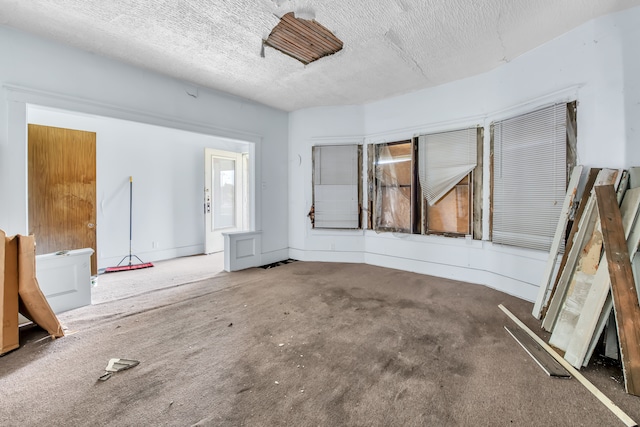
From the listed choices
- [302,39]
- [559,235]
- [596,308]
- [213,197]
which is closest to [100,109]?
[302,39]

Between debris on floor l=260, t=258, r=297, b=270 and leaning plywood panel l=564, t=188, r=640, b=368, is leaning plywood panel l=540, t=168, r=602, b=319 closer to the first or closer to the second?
leaning plywood panel l=564, t=188, r=640, b=368

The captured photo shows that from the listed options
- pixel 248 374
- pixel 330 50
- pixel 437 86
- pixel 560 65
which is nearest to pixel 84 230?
pixel 248 374

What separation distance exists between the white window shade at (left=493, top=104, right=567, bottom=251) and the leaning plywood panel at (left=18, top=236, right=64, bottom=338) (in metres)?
4.69

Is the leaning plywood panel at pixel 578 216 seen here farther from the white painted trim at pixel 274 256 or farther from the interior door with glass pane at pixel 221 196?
the interior door with glass pane at pixel 221 196

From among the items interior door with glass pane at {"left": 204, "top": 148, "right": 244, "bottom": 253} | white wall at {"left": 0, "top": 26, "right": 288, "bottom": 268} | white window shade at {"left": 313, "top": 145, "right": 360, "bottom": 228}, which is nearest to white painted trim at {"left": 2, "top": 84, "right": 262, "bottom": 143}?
white wall at {"left": 0, "top": 26, "right": 288, "bottom": 268}

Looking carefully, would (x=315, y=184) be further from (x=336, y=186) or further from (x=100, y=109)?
(x=100, y=109)

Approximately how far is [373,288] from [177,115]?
3.52 meters

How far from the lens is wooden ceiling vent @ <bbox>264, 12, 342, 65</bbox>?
2.48 m

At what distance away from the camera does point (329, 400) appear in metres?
1.53

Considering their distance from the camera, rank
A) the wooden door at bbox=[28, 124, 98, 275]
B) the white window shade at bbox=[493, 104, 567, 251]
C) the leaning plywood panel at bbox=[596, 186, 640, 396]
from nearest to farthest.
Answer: the leaning plywood panel at bbox=[596, 186, 640, 396], the white window shade at bbox=[493, 104, 567, 251], the wooden door at bbox=[28, 124, 98, 275]

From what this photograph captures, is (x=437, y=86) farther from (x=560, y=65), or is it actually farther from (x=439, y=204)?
(x=439, y=204)

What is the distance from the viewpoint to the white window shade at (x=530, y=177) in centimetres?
276

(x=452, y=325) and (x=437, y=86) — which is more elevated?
(x=437, y=86)

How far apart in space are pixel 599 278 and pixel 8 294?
174 inches
